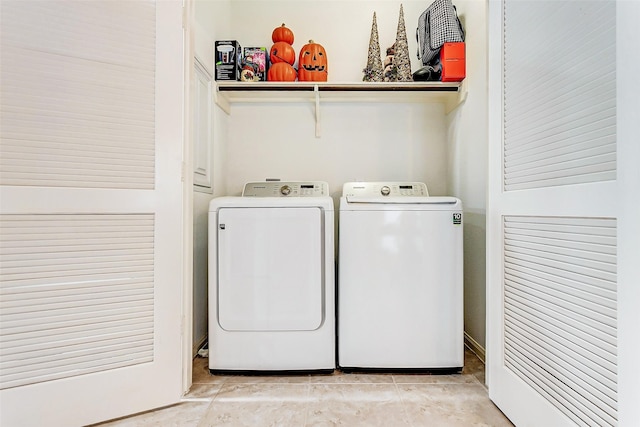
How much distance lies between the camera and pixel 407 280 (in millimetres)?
1713

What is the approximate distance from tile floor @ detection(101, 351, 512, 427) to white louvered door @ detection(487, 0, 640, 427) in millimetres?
185

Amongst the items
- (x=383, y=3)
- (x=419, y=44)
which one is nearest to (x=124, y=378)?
(x=419, y=44)

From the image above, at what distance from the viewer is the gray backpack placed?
203cm

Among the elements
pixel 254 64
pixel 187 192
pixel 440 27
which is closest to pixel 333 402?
pixel 187 192

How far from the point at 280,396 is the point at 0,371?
1049 millimetres

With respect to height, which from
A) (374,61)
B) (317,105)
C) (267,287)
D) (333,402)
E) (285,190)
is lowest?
(333,402)

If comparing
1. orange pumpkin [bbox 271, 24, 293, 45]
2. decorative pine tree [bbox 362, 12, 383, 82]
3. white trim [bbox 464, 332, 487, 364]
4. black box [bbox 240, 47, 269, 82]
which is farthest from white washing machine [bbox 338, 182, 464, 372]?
orange pumpkin [bbox 271, 24, 293, 45]

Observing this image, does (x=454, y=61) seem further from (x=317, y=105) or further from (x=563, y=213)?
(x=563, y=213)

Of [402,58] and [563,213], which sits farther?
[402,58]

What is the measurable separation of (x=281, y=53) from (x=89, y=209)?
1.53m

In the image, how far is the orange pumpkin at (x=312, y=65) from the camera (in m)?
2.24

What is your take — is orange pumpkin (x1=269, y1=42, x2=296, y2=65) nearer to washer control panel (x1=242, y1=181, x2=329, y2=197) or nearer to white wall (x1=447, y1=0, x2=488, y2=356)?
washer control panel (x1=242, y1=181, x2=329, y2=197)

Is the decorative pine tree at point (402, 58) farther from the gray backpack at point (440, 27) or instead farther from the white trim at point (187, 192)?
the white trim at point (187, 192)

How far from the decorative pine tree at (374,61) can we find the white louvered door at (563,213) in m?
0.89
